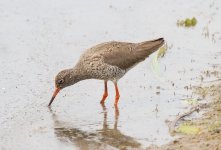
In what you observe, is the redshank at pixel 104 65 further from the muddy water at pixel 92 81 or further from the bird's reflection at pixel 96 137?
the bird's reflection at pixel 96 137

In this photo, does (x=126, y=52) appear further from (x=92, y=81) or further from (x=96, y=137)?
(x=96, y=137)

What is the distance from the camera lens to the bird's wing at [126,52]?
417 inches

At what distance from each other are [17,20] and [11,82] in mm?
3349

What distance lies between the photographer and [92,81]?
37.5 feet

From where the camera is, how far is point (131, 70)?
11.7 m

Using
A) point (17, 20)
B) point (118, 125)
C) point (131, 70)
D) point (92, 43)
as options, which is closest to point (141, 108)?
point (118, 125)

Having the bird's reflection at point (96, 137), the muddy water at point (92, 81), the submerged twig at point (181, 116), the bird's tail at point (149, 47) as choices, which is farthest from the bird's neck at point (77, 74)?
the submerged twig at point (181, 116)

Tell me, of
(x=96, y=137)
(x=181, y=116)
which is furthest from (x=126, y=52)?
(x=96, y=137)

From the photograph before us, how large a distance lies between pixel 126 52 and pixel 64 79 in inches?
47.3

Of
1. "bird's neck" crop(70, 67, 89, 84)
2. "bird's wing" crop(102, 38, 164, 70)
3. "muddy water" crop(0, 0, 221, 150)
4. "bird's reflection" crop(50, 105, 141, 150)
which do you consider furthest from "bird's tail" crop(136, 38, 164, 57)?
"bird's reflection" crop(50, 105, 141, 150)

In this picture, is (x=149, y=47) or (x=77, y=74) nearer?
(x=77, y=74)

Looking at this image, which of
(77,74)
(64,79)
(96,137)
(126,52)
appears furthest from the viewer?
(126,52)

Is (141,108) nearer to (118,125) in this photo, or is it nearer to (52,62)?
(118,125)

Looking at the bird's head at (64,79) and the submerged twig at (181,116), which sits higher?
the bird's head at (64,79)
